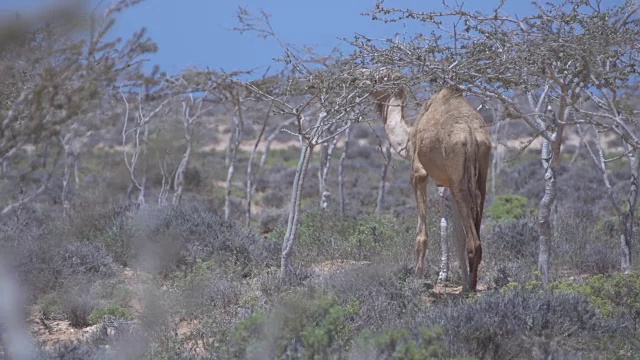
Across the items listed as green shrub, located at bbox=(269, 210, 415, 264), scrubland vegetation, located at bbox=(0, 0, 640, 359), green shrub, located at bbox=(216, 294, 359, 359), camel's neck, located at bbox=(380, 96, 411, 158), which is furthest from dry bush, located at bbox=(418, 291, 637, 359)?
green shrub, located at bbox=(269, 210, 415, 264)

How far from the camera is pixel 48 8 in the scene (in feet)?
18.5

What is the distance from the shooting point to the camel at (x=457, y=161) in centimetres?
851

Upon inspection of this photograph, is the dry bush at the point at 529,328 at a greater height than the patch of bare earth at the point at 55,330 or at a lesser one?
greater

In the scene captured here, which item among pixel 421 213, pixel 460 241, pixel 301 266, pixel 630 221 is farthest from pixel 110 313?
pixel 630 221

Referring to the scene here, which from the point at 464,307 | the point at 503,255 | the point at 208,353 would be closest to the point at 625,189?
the point at 503,255

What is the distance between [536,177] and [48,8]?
21.4 metres

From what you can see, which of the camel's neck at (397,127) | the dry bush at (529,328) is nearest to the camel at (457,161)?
the camel's neck at (397,127)

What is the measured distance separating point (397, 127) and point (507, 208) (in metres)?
8.21

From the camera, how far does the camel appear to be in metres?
8.51

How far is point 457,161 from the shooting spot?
8562 millimetres

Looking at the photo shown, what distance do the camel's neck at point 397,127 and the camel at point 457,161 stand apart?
11.3 inches

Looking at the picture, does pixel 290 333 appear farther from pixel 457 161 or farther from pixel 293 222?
pixel 293 222

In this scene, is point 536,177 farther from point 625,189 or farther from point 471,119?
point 471,119

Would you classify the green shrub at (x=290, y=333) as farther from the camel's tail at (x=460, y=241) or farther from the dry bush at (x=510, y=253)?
the dry bush at (x=510, y=253)
